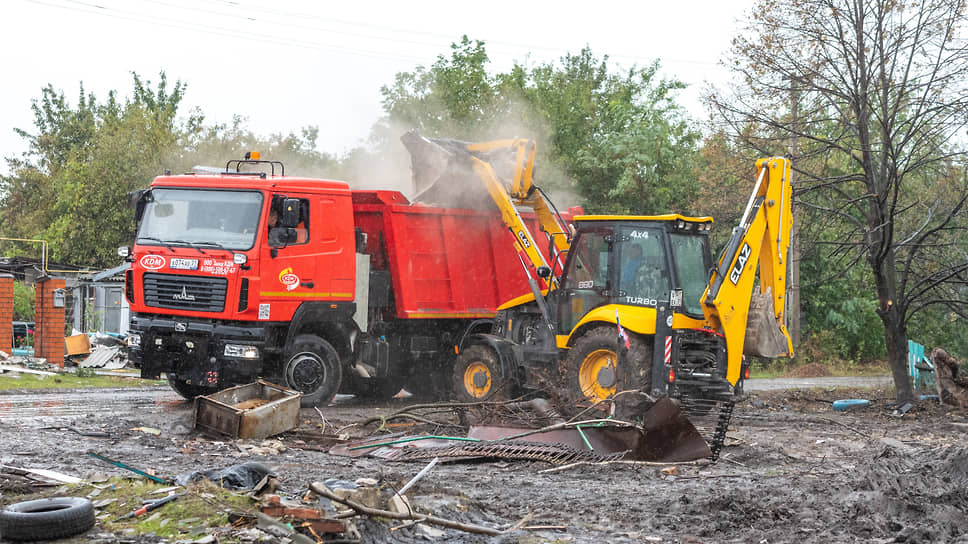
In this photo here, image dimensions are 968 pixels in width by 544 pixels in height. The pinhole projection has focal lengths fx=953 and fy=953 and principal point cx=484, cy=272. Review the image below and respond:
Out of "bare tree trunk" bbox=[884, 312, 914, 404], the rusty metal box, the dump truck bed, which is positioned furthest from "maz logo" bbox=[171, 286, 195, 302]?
"bare tree trunk" bbox=[884, 312, 914, 404]

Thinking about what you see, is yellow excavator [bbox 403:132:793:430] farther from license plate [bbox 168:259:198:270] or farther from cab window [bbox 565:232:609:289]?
license plate [bbox 168:259:198:270]

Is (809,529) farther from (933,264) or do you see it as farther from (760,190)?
(933,264)

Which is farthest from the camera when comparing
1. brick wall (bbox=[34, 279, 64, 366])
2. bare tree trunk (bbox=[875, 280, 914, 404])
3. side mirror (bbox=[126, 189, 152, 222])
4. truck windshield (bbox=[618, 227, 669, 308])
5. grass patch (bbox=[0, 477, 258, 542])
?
brick wall (bbox=[34, 279, 64, 366])

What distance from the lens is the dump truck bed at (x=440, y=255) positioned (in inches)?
559

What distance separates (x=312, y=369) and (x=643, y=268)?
4751 mm

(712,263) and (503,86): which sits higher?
(503,86)

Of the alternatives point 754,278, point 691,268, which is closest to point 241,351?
point 691,268

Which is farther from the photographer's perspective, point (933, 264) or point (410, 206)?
point (933, 264)

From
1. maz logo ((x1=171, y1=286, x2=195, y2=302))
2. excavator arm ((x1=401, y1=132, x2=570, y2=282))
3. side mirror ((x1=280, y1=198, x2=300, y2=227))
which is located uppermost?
excavator arm ((x1=401, y1=132, x2=570, y2=282))

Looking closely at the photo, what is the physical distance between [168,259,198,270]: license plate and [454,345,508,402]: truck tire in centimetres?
410

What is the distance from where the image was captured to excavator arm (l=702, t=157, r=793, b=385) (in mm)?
11617

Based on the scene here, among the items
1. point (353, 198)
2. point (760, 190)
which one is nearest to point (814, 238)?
point (760, 190)

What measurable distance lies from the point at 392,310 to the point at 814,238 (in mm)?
8247

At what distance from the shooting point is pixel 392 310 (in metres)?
14.4
